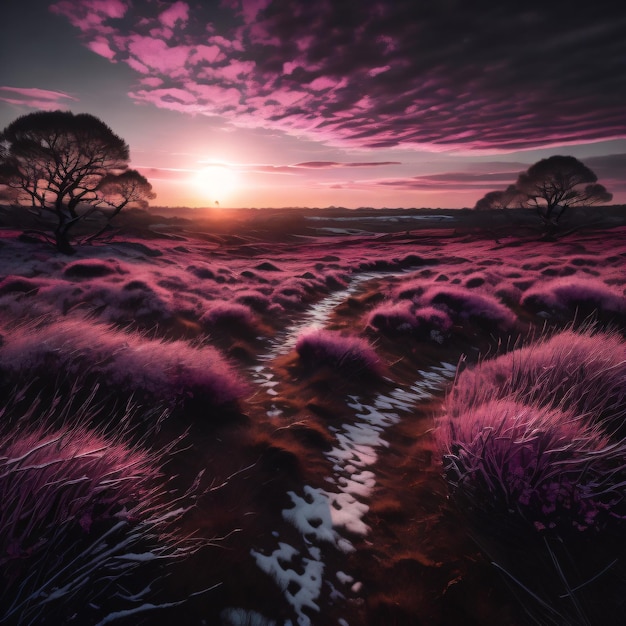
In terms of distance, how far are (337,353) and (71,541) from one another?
514 centimetres

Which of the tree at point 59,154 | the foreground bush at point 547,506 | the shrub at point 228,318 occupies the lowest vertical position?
the shrub at point 228,318

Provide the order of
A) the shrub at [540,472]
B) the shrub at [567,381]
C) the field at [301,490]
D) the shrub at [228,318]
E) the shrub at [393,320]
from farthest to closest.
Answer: the shrub at [228,318]
the shrub at [393,320]
the shrub at [567,381]
the shrub at [540,472]
the field at [301,490]

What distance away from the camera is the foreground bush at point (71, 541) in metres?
1.81

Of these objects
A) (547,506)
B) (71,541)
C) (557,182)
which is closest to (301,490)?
(71,541)

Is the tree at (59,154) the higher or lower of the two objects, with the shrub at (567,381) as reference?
higher

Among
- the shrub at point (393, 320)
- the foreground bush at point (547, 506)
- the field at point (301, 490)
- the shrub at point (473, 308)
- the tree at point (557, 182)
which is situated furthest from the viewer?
the tree at point (557, 182)

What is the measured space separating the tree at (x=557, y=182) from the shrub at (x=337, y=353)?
52.1 metres

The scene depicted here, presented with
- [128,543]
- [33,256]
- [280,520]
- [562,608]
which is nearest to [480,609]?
[562,608]

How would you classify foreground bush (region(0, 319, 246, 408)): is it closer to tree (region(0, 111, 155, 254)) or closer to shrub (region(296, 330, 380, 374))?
shrub (region(296, 330, 380, 374))

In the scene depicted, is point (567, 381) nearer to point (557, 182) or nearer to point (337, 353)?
point (337, 353)

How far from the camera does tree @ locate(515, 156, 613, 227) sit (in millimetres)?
42562

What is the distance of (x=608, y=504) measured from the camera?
A: 2723mm

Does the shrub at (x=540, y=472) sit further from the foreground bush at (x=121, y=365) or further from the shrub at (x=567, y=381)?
the foreground bush at (x=121, y=365)

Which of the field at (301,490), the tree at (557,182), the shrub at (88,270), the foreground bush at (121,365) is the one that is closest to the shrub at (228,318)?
the field at (301,490)
